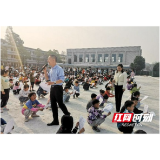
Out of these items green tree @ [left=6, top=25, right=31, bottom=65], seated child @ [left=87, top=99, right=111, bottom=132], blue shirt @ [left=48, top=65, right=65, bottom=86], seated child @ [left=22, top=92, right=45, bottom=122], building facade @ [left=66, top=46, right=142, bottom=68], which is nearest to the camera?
seated child @ [left=87, top=99, right=111, bottom=132]

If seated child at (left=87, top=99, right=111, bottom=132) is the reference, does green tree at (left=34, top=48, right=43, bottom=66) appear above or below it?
above

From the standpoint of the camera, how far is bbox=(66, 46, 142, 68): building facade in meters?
40.4

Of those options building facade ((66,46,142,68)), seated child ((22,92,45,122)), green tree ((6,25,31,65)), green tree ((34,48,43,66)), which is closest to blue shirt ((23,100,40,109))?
seated child ((22,92,45,122))

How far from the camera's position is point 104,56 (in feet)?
145

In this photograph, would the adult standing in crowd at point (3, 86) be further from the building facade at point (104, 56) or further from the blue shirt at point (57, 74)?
the building facade at point (104, 56)

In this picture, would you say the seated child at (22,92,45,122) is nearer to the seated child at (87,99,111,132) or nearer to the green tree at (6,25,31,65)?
the seated child at (87,99,111,132)

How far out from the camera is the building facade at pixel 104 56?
132 feet

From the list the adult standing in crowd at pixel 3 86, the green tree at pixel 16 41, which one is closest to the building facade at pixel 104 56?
the green tree at pixel 16 41

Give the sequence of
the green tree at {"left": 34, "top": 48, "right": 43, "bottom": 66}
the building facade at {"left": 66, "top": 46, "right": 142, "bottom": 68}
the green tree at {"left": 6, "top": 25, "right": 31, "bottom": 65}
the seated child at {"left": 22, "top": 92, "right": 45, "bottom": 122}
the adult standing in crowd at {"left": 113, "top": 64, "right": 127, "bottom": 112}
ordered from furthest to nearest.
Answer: the green tree at {"left": 34, "top": 48, "right": 43, "bottom": 66}, the building facade at {"left": 66, "top": 46, "right": 142, "bottom": 68}, the green tree at {"left": 6, "top": 25, "right": 31, "bottom": 65}, the adult standing in crowd at {"left": 113, "top": 64, "right": 127, "bottom": 112}, the seated child at {"left": 22, "top": 92, "right": 45, "bottom": 122}

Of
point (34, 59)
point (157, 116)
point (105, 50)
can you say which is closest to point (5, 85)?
point (157, 116)

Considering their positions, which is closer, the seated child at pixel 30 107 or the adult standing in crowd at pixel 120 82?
the seated child at pixel 30 107

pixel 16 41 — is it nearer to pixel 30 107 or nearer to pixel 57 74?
pixel 30 107
